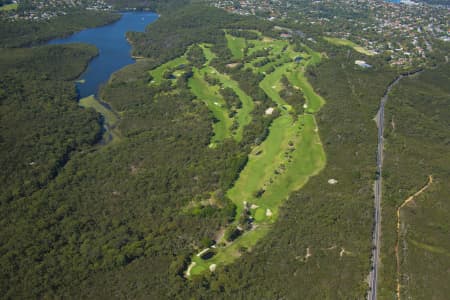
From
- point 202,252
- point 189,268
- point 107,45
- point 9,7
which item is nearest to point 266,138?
point 202,252

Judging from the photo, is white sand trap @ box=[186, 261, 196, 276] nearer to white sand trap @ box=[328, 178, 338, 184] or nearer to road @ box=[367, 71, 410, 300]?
road @ box=[367, 71, 410, 300]

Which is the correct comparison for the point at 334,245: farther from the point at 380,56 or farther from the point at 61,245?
the point at 380,56

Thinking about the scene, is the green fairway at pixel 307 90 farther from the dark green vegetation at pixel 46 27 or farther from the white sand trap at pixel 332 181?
the dark green vegetation at pixel 46 27

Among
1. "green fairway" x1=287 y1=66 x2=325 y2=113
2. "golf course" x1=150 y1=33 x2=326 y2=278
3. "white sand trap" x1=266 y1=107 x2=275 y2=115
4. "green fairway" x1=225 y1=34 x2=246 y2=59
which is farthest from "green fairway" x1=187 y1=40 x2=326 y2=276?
"green fairway" x1=225 y1=34 x2=246 y2=59

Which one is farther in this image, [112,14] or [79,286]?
[112,14]

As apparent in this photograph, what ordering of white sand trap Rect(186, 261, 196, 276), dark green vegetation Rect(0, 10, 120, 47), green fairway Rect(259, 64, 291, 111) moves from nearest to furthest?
white sand trap Rect(186, 261, 196, 276) → green fairway Rect(259, 64, 291, 111) → dark green vegetation Rect(0, 10, 120, 47)

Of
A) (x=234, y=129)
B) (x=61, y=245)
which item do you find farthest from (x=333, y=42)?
(x=61, y=245)
